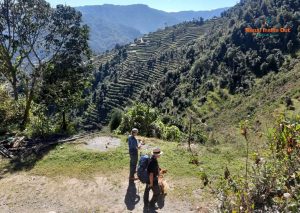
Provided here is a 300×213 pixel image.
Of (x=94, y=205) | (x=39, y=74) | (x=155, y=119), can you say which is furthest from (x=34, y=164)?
(x=39, y=74)

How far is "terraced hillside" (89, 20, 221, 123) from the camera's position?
12088 cm

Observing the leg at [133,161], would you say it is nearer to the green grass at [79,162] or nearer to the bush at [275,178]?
the green grass at [79,162]

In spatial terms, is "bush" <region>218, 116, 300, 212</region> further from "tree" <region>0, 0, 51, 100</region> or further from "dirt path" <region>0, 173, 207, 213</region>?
"tree" <region>0, 0, 51, 100</region>

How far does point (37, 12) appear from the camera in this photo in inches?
861

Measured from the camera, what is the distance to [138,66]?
142 metres

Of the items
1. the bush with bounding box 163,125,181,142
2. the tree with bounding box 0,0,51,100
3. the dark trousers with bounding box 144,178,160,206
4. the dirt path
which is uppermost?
the tree with bounding box 0,0,51,100

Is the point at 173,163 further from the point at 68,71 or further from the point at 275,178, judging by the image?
the point at 68,71

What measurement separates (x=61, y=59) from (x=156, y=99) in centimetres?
7701

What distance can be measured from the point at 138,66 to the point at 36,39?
11919 centimetres

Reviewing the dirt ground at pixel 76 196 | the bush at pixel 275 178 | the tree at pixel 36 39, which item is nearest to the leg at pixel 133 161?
the dirt ground at pixel 76 196

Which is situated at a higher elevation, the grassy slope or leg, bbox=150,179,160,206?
leg, bbox=150,179,160,206

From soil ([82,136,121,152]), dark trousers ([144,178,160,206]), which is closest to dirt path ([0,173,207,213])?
dark trousers ([144,178,160,206])

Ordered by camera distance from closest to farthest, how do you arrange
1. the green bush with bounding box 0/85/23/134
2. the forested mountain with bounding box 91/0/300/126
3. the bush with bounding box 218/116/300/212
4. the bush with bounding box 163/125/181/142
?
the bush with bounding box 218/116/300/212, the bush with bounding box 163/125/181/142, the green bush with bounding box 0/85/23/134, the forested mountain with bounding box 91/0/300/126

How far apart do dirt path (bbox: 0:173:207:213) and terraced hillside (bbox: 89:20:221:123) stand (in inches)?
3656
